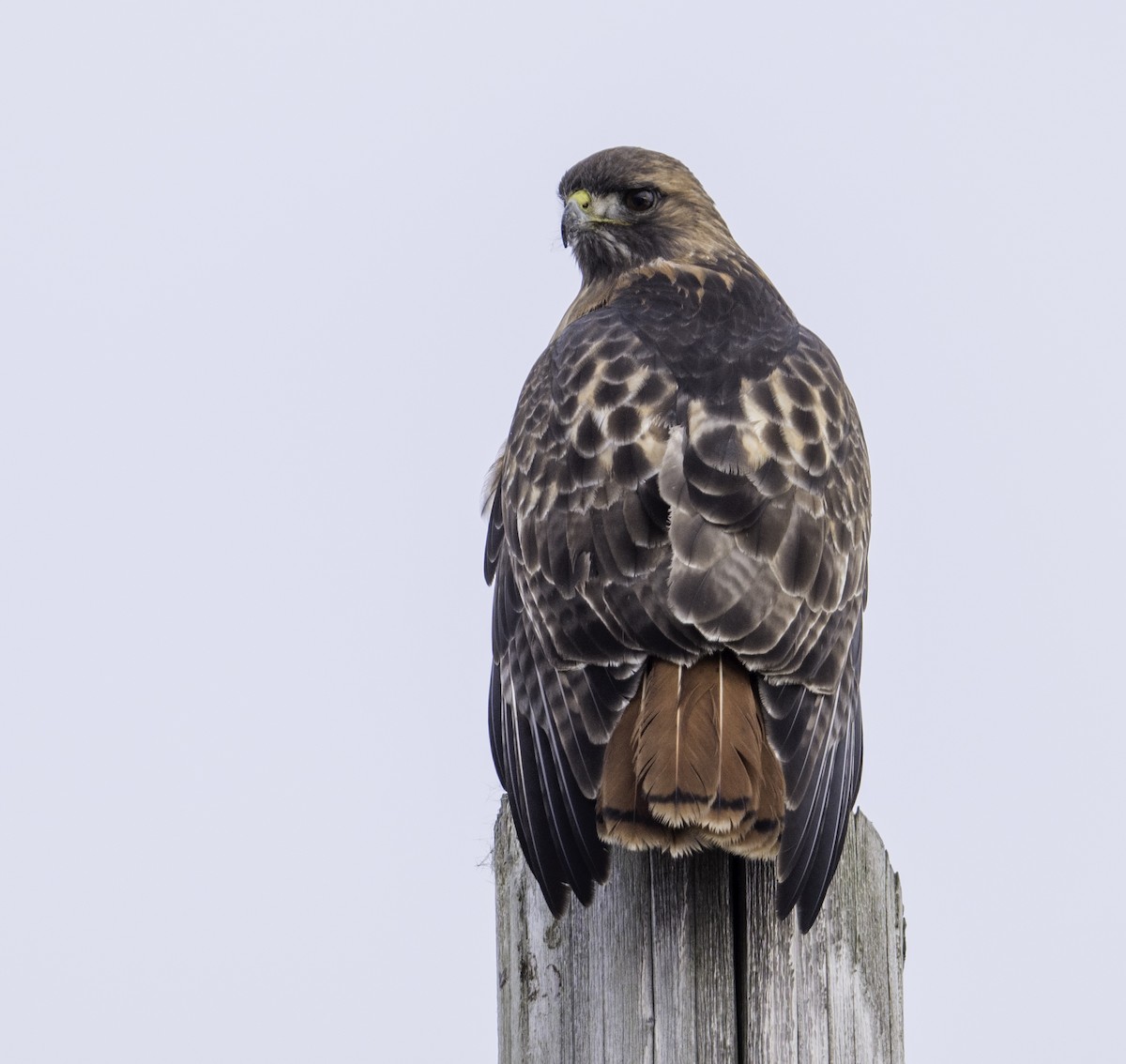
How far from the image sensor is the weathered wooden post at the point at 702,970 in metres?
3.24

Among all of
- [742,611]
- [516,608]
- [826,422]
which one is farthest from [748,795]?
[826,422]

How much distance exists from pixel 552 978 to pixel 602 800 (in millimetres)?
432

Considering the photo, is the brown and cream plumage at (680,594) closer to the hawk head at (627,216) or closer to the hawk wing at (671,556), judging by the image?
the hawk wing at (671,556)

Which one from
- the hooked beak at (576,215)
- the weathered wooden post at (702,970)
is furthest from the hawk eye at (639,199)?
the weathered wooden post at (702,970)

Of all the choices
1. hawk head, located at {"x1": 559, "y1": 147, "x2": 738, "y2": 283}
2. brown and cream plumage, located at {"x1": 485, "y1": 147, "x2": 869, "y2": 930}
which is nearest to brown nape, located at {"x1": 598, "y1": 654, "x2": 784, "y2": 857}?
brown and cream plumage, located at {"x1": 485, "y1": 147, "x2": 869, "y2": 930}

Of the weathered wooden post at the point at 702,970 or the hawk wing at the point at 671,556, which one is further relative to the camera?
the hawk wing at the point at 671,556

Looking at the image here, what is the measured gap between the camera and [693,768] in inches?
141

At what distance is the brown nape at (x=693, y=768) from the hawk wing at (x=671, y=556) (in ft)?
0.16

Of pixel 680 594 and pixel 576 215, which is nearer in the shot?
pixel 680 594

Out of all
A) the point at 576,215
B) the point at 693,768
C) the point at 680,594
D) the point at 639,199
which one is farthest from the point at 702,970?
the point at 639,199

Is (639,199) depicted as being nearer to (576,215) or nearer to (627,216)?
(627,216)

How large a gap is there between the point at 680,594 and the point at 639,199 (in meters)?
2.82

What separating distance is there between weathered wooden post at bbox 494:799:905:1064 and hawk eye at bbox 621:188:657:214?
3.35 m

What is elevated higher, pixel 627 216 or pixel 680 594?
pixel 627 216
